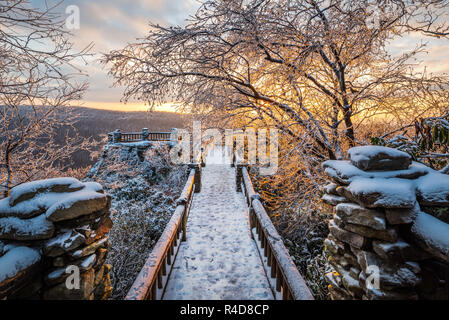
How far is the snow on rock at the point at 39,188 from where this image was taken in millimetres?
2033

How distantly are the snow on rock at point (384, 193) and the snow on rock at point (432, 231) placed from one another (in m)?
0.16

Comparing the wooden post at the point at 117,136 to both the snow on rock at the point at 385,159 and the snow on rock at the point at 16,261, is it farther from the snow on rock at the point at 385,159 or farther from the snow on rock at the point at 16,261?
the snow on rock at the point at 385,159

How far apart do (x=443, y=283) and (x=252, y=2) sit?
17.6 feet

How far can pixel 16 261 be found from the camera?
1.71 m

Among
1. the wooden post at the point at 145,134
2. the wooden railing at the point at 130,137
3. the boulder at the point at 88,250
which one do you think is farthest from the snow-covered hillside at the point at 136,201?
the boulder at the point at 88,250

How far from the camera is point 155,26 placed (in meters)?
4.43

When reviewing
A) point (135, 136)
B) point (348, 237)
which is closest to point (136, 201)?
point (135, 136)

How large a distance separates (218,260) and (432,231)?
3.67 metres

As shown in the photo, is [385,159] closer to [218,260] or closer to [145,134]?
[218,260]

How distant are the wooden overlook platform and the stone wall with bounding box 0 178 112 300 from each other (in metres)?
0.63

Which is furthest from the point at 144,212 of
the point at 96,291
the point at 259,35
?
the point at 259,35

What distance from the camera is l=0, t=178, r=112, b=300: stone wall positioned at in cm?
180

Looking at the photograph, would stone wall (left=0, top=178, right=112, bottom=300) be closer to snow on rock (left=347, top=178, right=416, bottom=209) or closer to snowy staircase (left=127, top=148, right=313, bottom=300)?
snowy staircase (left=127, top=148, right=313, bottom=300)

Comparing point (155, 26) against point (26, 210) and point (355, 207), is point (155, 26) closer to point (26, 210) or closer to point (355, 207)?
point (26, 210)
